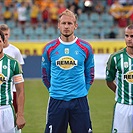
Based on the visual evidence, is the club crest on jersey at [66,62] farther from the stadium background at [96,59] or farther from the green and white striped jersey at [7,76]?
the stadium background at [96,59]

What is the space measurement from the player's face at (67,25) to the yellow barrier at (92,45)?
42.2 ft

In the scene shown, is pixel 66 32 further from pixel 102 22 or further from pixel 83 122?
pixel 102 22

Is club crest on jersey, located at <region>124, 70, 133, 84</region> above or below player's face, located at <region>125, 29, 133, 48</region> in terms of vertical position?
below

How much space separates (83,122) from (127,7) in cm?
1816

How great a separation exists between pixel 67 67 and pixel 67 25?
1.90ft

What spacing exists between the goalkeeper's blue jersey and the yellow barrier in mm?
12721

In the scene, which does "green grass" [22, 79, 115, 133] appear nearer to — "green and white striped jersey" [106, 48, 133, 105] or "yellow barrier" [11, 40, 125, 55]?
"yellow barrier" [11, 40, 125, 55]

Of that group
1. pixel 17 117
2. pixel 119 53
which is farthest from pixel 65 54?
pixel 17 117

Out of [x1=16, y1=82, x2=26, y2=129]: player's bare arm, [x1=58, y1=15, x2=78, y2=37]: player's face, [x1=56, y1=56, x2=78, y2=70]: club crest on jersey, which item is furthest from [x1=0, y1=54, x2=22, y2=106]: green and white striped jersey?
[x1=58, y1=15, x2=78, y2=37]: player's face

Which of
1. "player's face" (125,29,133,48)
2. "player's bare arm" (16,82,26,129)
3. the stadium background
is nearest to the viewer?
"player's bare arm" (16,82,26,129)

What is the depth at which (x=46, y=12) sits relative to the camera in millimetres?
23219

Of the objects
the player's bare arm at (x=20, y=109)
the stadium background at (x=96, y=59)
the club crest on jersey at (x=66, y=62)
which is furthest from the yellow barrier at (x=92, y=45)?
the player's bare arm at (x=20, y=109)

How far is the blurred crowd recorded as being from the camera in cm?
2316

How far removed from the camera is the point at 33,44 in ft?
65.2
